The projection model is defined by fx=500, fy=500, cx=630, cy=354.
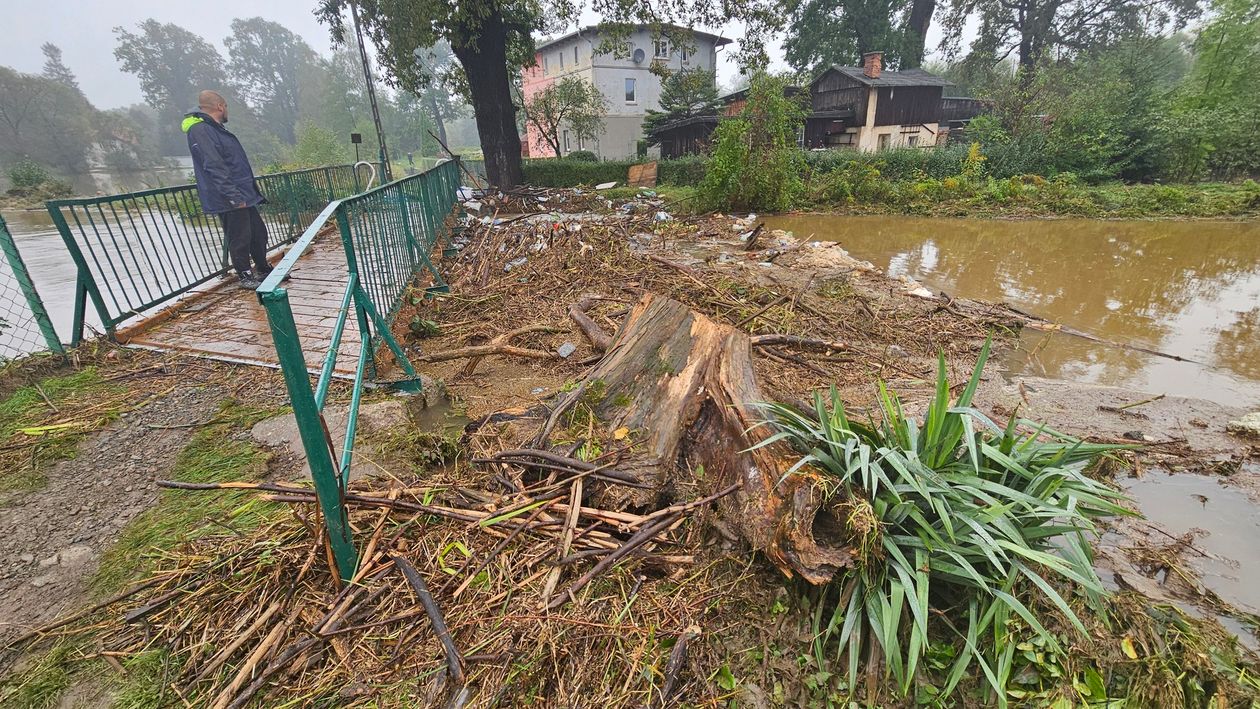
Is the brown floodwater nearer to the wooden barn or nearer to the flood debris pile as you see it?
the flood debris pile

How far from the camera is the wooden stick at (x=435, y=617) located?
1515mm

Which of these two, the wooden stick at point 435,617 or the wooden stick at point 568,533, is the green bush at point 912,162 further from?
the wooden stick at point 435,617

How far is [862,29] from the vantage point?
31328mm

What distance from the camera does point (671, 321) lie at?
3.13m

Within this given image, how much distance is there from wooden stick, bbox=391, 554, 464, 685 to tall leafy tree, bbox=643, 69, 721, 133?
2651cm

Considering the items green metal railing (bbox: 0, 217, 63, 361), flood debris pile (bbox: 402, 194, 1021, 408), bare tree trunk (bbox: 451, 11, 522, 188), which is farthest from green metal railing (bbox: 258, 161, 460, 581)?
bare tree trunk (bbox: 451, 11, 522, 188)

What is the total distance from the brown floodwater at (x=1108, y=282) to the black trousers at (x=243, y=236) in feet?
25.4

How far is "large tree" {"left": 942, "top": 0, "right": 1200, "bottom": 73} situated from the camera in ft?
102

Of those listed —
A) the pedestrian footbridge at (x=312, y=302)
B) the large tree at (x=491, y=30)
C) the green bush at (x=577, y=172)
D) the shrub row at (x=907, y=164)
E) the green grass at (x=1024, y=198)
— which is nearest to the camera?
the pedestrian footbridge at (x=312, y=302)

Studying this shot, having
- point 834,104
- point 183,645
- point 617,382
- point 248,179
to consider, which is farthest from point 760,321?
point 834,104

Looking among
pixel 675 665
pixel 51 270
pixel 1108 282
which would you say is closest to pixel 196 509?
pixel 675 665

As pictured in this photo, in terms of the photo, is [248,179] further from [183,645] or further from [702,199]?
[702,199]

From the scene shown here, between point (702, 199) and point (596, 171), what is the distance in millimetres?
8825

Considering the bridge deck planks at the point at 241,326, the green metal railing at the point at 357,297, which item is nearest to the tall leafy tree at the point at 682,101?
the green metal railing at the point at 357,297
